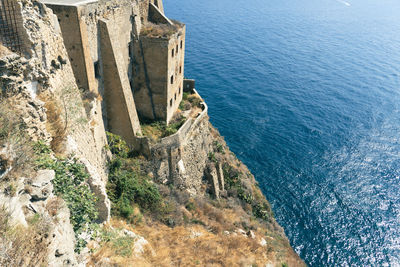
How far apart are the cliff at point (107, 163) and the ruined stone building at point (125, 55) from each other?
0.36 ft

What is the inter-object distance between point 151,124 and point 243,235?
13.8 m

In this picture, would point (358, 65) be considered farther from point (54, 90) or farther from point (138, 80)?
point (54, 90)

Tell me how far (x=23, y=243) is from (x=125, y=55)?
66.1 feet

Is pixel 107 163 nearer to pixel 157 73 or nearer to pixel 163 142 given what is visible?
pixel 163 142

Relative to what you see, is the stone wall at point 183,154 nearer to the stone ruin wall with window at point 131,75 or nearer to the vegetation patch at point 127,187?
the stone ruin wall with window at point 131,75

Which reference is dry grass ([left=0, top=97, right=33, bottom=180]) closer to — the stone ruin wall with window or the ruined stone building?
the stone ruin wall with window

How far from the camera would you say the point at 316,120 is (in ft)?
165

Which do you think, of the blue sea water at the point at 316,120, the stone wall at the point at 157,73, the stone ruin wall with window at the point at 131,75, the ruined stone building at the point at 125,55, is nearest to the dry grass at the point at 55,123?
the stone ruin wall with window at the point at 131,75

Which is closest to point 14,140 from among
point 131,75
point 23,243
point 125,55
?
point 23,243

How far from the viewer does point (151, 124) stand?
90.5 feet

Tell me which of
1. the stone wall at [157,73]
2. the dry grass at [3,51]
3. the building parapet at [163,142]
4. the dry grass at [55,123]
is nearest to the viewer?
the dry grass at [3,51]

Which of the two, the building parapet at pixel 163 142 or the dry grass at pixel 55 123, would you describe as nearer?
the dry grass at pixel 55 123

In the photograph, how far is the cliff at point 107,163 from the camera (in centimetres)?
807

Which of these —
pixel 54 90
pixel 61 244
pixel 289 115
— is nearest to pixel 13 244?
pixel 61 244
